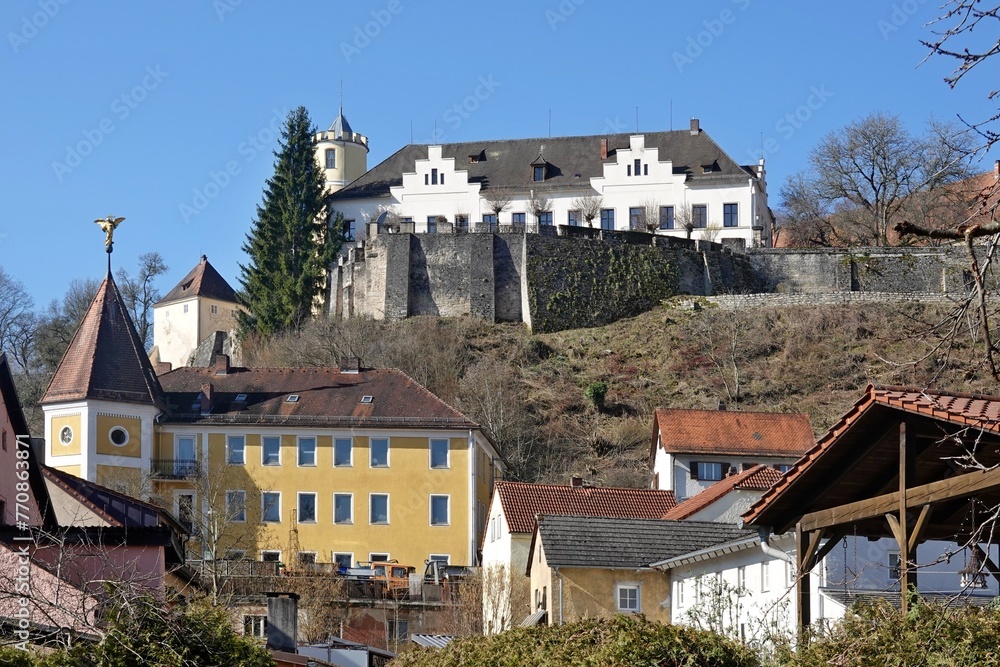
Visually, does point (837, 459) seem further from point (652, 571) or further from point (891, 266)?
point (891, 266)

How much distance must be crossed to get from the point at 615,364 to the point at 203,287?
29.1 m

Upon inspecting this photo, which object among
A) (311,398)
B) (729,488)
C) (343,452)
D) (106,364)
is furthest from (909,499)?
(106,364)

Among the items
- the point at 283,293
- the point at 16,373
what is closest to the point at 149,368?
the point at 283,293

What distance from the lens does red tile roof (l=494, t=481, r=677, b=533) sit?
39750mm

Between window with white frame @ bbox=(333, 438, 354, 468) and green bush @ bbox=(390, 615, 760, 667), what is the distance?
1640 inches

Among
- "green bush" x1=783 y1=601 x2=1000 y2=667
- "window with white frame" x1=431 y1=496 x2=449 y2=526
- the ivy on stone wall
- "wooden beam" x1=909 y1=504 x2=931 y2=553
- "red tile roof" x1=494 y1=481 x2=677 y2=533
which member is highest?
the ivy on stone wall

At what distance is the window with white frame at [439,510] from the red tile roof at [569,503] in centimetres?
1073

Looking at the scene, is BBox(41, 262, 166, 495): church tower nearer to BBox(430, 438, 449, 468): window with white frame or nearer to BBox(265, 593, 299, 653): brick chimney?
BBox(430, 438, 449, 468): window with white frame

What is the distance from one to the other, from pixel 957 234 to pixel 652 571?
21748mm

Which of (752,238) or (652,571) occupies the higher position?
(752,238)

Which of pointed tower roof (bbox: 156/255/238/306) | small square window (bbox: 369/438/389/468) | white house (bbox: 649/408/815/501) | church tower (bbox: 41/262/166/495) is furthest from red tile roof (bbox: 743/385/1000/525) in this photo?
pointed tower roof (bbox: 156/255/238/306)

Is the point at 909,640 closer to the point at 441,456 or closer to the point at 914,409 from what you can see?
the point at 914,409

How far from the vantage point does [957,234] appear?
19.5ft

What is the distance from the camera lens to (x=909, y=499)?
37.2 ft
